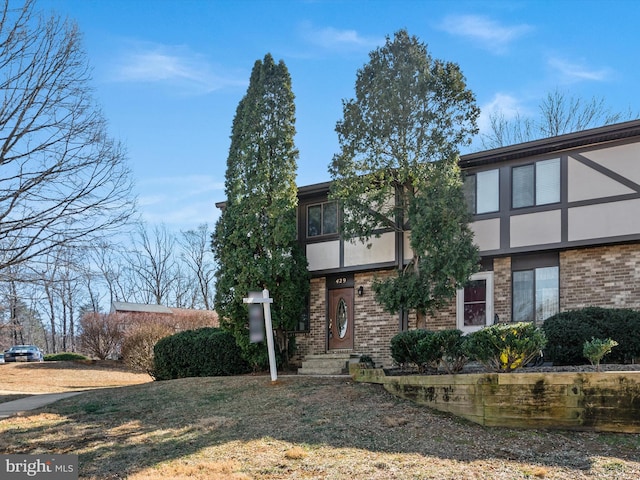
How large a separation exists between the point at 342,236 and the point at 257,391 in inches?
193

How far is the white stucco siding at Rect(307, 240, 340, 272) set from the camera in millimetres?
18852

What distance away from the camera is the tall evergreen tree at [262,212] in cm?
1769

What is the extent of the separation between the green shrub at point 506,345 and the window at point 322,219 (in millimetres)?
8320

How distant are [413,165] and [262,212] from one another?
4.13 metres

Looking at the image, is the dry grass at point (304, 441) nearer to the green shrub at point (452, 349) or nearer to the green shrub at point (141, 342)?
the green shrub at point (452, 349)

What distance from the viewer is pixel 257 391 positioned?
13.5 meters

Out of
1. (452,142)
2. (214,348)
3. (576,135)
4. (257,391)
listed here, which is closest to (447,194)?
(452,142)

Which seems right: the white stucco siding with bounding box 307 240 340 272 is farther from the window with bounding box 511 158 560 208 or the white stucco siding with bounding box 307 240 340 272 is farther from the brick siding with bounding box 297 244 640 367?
the window with bounding box 511 158 560 208

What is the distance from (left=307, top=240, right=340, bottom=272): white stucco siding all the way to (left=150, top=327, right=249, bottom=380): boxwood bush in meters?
2.94

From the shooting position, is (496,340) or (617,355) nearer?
(496,340)

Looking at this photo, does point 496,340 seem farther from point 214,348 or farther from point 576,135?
point 214,348

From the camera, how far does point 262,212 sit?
17938 mm

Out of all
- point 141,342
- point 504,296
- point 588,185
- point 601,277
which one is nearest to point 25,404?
point 141,342

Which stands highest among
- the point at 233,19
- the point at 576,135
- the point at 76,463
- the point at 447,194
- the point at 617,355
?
the point at 233,19
